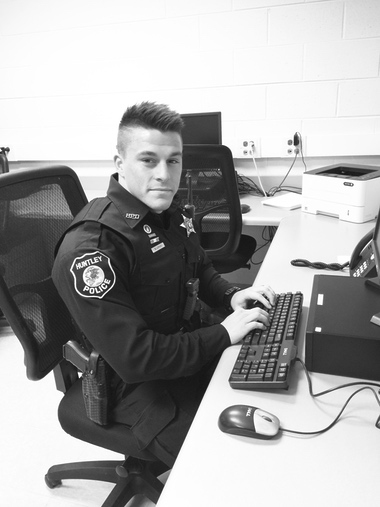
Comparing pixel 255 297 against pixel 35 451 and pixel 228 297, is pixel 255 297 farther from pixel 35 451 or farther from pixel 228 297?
pixel 35 451

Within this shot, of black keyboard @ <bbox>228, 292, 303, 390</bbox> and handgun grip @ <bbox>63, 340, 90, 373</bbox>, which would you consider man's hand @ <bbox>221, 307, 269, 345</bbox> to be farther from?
handgun grip @ <bbox>63, 340, 90, 373</bbox>

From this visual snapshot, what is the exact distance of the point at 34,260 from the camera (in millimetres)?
1121

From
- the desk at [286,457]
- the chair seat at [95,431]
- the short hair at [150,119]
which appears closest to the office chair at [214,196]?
the short hair at [150,119]

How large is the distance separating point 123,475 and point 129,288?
670mm

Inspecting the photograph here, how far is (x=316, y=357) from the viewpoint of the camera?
867mm

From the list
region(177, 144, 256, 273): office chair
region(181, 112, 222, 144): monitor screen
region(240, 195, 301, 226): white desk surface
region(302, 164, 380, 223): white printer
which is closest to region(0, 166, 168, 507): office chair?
region(177, 144, 256, 273): office chair

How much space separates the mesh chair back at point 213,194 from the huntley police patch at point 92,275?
1112 mm

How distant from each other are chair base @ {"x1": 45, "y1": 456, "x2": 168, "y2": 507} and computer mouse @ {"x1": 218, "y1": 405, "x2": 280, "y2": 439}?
29.0 inches

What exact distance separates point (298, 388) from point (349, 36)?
2258mm

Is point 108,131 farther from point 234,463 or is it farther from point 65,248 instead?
point 234,463

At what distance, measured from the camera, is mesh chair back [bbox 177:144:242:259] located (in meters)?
2.00

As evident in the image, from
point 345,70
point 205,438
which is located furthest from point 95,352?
point 345,70

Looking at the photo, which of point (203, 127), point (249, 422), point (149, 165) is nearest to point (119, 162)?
point (149, 165)

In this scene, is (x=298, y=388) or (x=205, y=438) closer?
(x=205, y=438)
